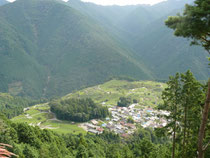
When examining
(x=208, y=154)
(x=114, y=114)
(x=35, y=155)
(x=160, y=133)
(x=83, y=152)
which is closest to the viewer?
(x=208, y=154)

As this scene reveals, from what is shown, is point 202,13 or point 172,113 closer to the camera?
point 202,13

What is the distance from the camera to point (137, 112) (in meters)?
162

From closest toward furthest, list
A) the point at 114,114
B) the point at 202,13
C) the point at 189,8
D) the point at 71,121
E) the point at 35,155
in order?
1. the point at 202,13
2. the point at 189,8
3. the point at 35,155
4. the point at 71,121
5. the point at 114,114

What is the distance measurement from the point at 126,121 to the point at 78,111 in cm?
3897

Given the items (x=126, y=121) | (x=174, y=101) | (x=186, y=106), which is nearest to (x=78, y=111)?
(x=126, y=121)

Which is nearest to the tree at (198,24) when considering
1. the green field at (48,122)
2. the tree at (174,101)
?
the tree at (174,101)

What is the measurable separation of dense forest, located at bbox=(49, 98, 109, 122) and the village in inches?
269

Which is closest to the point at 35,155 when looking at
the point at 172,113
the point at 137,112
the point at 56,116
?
the point at 172,113

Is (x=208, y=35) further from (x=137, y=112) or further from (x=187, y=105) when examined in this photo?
(x=137, y=112)

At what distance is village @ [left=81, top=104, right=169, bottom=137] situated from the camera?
126m

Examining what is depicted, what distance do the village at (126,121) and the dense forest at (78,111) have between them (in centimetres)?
684

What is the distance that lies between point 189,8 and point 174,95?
14322 mm

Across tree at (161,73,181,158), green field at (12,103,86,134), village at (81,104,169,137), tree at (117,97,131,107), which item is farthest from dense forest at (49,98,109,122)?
tree at (161,73,181,158)

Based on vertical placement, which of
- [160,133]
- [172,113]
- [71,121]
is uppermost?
[172,113]
